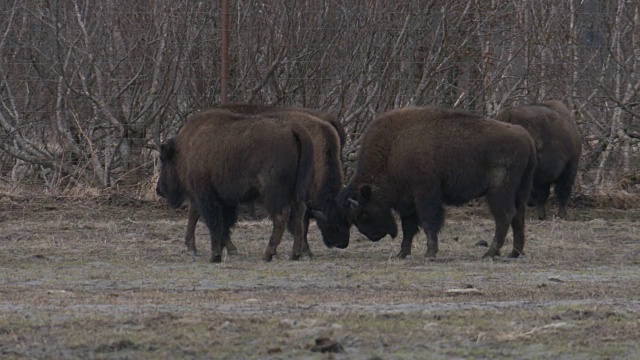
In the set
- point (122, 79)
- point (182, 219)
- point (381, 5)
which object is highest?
point (381, 5)

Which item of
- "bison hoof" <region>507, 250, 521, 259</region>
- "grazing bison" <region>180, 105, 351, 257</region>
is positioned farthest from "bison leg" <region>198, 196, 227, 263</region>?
"bison hoof" <region>507, 250, 521, 259</region>

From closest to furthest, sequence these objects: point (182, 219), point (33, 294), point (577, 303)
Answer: point (577, 303)
point (33, 294)
point (182, 219)

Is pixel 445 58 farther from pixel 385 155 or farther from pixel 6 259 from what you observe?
pixel 6 259

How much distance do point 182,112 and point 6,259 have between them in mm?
6895

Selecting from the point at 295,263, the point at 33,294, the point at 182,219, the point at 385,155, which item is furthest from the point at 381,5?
the point at 33,294

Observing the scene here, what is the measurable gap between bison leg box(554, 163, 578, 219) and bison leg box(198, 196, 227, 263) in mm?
6278

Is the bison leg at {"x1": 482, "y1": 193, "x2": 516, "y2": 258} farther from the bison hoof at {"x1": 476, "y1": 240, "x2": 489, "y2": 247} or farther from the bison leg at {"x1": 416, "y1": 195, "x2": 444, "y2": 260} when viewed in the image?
the bison hoof at {"x1": 476, "y1": 240, "x2": 489, "y2": 247}

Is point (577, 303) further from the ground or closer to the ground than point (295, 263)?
further from the ground

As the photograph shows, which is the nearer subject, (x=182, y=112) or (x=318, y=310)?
(x=318, y=310)

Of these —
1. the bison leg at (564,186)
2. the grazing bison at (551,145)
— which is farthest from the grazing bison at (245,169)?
the bison leg at (564,186)

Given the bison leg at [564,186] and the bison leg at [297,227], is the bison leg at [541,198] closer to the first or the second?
the bison leg at [564,186]

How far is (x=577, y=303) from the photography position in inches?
377

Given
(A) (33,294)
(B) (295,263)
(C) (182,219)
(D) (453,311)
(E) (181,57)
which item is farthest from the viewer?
(E) (181,57)

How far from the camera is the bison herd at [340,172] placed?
44.5 ft
